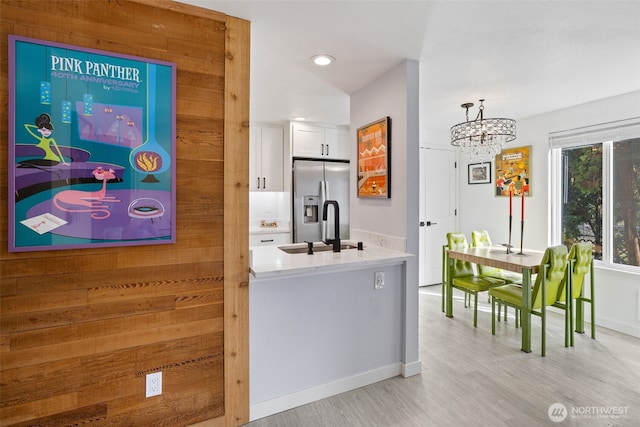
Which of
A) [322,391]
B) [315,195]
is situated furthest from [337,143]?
[322,391]

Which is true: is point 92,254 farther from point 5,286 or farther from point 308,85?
point 308,85

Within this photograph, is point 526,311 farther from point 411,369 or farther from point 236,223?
point 236,223

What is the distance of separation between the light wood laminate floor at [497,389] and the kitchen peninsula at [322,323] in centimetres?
11

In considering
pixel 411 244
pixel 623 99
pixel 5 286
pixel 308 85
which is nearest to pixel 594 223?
pixel 623 99

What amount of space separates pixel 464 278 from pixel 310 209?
6.70ft

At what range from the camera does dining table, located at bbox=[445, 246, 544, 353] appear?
2816 mm

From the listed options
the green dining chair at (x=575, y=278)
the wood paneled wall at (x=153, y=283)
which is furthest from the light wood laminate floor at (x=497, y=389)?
the wood paneled wall at (x=153, y=283)

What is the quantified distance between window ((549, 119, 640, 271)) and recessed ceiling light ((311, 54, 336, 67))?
2987mm

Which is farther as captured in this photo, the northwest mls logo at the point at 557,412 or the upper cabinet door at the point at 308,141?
the upper cabinet door at the point at 308,141

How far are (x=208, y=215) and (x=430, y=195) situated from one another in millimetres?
3814

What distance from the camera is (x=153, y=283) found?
172cm

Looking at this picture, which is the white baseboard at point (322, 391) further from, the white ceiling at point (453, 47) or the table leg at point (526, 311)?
the white ceiling at point (453, 47)

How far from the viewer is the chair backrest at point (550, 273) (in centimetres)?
278

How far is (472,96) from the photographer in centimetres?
327
